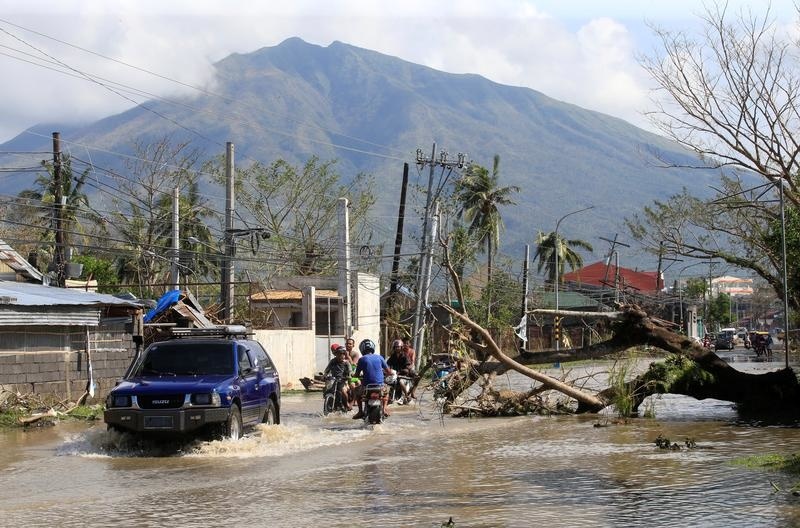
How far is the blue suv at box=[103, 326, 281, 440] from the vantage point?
15.7m

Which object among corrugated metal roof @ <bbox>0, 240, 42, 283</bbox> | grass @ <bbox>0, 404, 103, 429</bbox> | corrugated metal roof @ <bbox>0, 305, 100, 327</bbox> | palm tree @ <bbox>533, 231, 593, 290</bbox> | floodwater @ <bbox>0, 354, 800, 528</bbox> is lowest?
floodwater @ <bbox>0, 354, 800, 528</bbox>

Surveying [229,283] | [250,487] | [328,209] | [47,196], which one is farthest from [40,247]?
[250,487]

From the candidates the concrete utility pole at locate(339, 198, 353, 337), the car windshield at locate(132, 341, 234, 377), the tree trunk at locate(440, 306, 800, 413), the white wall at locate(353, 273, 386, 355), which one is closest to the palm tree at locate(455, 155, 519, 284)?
the white wall at locate(353, 273, 386, 355)

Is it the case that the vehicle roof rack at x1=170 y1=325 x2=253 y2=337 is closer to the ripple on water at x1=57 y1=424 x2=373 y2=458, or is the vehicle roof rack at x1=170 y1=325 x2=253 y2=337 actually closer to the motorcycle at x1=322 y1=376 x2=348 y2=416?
the ripple on water at x1=57 y1=424 x2=373 y2=458

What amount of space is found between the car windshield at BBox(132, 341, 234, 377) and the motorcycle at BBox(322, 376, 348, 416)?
19.2 ft

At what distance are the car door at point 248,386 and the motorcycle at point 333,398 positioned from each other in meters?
5.25

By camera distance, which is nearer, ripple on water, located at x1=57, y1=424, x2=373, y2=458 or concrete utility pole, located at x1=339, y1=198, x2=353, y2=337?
ripple on water, located at x1=57, y1=424, x2=373, y2=458

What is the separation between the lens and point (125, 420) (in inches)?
620

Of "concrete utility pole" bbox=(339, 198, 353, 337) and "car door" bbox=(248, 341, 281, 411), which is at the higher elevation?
"concrete utility pole" bbox=(339, 198, 353, 337)

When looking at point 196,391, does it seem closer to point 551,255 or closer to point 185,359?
point 185,359

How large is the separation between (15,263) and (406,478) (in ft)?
64.9

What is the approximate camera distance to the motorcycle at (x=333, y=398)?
22.9m

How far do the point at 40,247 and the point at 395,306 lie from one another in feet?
60.4

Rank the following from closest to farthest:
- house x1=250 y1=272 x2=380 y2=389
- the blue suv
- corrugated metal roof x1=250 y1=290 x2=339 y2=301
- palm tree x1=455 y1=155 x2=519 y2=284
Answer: the blue suv
house x1=250 y1=272 x2=380 y2=389
corrugated metal roof x1=250 y1=290 x2=339 y2=301
palm tree x1=455 y1=155 x2=519 y2=284
